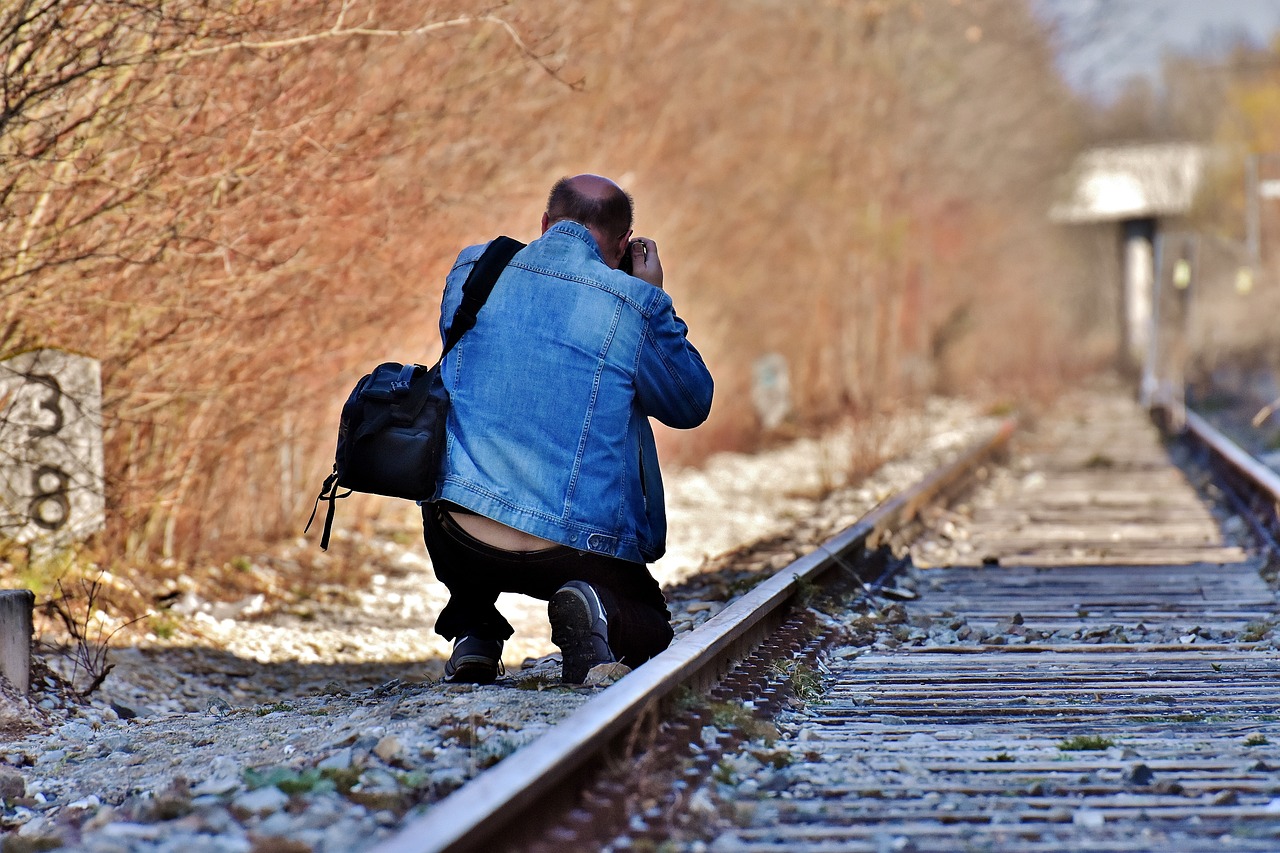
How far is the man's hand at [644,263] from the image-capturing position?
477 cm

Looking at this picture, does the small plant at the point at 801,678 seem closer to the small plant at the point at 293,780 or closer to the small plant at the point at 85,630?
the small plant at the point at 293,780

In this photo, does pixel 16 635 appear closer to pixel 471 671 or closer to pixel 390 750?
pixel 471 671

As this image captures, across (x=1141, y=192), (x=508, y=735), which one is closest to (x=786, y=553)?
(x=508, y=735)

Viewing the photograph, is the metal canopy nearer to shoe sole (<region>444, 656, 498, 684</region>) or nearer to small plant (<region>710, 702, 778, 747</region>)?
shoe sole (<region>444, 656, 498, 684</region>)

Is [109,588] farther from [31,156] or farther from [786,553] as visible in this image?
[786,553]

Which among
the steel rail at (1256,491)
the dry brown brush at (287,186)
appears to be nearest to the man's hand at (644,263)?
the dry brown brush at (287,186)

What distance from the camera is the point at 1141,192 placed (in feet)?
151

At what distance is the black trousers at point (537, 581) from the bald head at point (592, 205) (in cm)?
93

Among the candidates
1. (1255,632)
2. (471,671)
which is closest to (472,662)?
(471,671)

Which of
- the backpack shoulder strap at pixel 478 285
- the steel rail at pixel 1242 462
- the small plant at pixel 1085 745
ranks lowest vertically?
the small plant at pixel 1085 745

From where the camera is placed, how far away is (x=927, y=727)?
4.16m

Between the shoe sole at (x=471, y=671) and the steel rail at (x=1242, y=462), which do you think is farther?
the steel rail at (x=1242, y=462)

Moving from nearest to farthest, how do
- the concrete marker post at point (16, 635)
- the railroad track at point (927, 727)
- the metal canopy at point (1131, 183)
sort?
the railroad track at point (927, 727)
the concrete marker post at point (16, 635)
the metal canopy at point (1131, 183)

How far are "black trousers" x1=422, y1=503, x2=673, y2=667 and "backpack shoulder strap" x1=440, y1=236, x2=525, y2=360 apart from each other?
507mm
